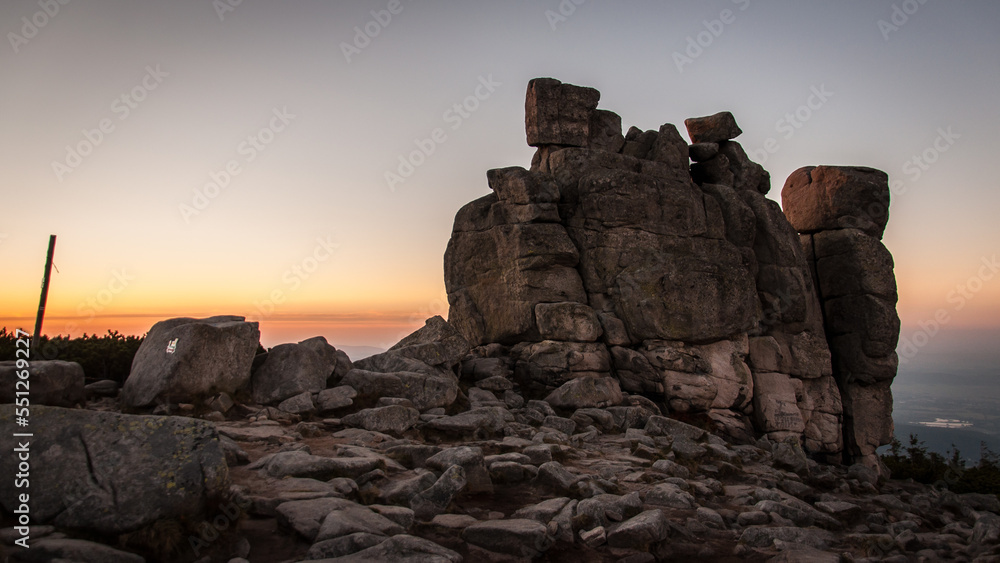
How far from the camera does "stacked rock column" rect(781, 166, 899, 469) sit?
28625mm

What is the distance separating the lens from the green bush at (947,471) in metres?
28.2

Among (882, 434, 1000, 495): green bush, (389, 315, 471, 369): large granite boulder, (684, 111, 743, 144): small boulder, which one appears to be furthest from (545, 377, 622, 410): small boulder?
(882, 434, 1000, 495): green bush

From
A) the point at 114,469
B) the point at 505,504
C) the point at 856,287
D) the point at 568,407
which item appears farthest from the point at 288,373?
the point at 856,287

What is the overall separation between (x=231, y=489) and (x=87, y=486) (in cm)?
177

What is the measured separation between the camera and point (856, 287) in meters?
29.3

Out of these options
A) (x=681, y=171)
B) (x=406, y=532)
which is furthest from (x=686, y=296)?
(x=406, y=532)

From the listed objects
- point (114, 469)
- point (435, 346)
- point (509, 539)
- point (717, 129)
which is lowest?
point (509, 539)

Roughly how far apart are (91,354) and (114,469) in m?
10.9

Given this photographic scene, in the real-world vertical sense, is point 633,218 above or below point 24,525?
above

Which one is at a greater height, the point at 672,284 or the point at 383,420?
the point at 672,284

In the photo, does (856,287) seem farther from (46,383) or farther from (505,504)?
(46,383)

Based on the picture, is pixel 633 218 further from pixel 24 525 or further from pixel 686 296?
pixel 24 525

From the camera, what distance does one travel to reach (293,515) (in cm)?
851

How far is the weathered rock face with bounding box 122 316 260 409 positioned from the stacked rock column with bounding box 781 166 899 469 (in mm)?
26045
